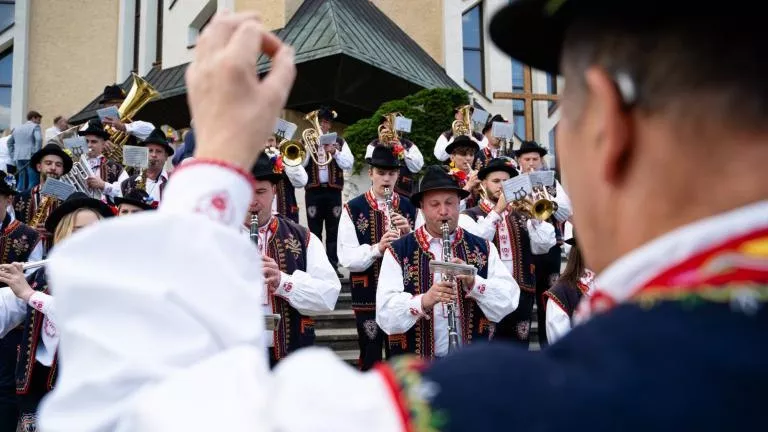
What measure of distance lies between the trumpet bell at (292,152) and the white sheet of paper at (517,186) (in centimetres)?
373

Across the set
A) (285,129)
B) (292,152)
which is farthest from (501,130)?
(285,129)

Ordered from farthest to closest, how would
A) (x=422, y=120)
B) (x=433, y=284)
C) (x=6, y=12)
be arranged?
(x=6, y=12) → (x=422, y=120) → (x=433, y=284)

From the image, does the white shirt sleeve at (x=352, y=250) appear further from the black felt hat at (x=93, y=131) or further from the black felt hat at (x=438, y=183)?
the black felt hat at (x=93, y=131)

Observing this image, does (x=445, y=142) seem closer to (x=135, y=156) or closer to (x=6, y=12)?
(x=135, y=156)

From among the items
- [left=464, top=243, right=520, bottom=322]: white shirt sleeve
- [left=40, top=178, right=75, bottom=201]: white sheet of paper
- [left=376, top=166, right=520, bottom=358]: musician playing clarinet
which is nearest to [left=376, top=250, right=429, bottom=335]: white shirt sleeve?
[left=376, top=166, right=520, bottom=358]: musician playing clarinet

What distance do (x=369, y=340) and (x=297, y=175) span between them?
11.1 ft

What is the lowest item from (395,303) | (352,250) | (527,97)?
(395,303)

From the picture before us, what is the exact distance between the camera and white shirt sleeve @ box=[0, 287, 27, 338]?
5.57 m

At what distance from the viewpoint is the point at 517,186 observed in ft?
23.9

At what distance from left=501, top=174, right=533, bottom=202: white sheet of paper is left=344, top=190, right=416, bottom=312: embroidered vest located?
5.12 ft

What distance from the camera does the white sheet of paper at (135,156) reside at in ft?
30.2

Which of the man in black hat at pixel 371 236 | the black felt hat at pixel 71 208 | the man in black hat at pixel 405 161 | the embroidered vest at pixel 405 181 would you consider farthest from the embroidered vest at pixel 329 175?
the black felt hat at pixel 71 208

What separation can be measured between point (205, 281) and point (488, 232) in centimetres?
715

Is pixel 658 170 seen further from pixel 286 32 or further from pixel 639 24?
pixel 286 32
